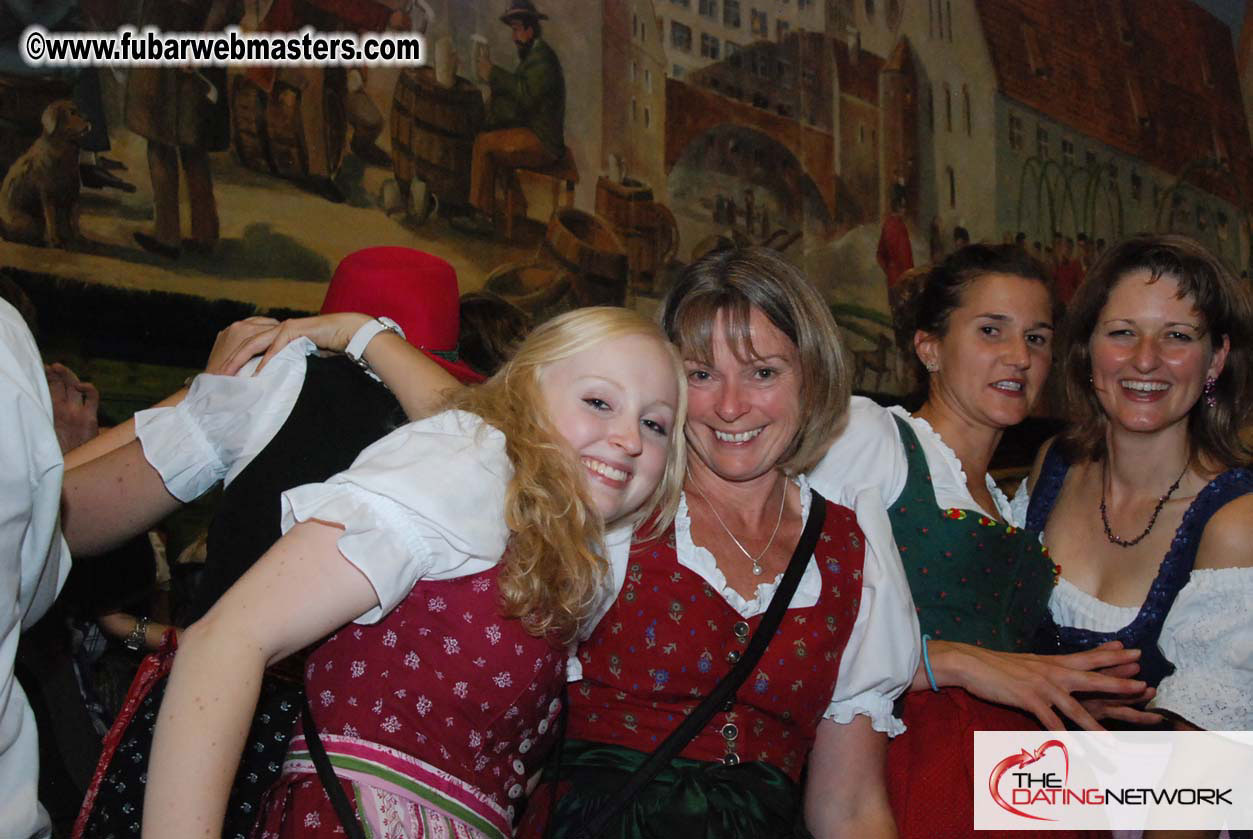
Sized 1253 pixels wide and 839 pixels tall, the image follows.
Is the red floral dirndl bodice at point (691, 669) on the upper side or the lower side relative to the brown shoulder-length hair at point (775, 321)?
lower

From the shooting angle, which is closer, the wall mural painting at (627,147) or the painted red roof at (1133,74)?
the wall mural painting at (627,147)

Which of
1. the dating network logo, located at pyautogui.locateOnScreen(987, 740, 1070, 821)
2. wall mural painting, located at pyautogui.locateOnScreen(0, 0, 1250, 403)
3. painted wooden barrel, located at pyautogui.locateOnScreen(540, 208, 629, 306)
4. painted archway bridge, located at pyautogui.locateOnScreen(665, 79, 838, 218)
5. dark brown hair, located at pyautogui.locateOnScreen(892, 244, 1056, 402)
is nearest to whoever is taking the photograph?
the dating network logo, located at pyautogui.locateOnScreen(987, 740, 1070, 821)

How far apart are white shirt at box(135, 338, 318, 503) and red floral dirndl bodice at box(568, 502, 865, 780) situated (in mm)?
730

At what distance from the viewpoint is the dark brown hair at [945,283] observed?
3139 mm

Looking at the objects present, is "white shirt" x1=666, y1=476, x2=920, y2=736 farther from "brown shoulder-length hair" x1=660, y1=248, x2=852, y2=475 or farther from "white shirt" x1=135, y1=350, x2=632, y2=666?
"brown shoulder-length hair" x1=660, y1=248, x2=852, y2=475

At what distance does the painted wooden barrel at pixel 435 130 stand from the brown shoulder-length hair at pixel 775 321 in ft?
13.8

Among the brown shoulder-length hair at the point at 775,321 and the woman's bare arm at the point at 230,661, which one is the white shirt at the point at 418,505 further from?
the brown shoulder-length hair at the point at 775,321

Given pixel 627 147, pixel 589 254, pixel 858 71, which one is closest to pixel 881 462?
pixel 589 254

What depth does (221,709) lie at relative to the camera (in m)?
1.43

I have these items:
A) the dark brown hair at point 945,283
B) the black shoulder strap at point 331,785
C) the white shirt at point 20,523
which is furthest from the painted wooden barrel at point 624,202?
the white shirt at point 20,523

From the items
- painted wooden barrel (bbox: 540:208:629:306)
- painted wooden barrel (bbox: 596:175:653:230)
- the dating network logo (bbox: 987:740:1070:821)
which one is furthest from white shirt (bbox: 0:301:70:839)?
painted wooden barrel (bbox: 596:175:653:230)

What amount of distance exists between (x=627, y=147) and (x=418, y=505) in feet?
20.7

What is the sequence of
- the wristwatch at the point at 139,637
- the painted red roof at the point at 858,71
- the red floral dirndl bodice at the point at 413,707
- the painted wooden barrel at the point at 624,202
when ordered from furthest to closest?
the painted red roof at the point at 858,71 < the painted wooden barrel at the point at 624,202 < the wristwatch at the point at 139,637 < the red floral dirndl bodice at the point at 413,707

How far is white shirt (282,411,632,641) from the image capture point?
1560 mm
